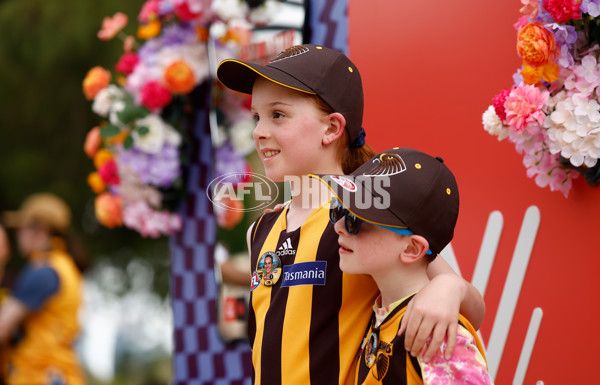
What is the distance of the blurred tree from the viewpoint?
6.31m

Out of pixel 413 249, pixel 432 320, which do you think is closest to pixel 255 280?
pixel 413 249

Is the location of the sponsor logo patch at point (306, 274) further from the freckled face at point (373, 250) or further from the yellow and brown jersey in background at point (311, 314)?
the freckled face at point (373, 250)

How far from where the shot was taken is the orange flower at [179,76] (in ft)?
11.8

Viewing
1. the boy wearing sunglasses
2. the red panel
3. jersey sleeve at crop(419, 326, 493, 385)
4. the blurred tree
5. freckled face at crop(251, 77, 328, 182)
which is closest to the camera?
jersey sleeve at crop(419, 326, 493, 385)

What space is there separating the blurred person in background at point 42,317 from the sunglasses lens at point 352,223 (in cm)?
287

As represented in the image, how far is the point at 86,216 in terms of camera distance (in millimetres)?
6766

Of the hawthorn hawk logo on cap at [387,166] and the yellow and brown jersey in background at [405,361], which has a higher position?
the hawthorn hawk logo on cap at [387,166]

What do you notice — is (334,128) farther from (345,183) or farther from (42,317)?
(42,317)

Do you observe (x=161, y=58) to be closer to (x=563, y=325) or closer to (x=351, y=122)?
(x=351, y=122)

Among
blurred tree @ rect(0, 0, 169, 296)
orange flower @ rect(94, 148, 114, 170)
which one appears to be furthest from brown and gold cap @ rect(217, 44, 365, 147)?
blurred tree @ rect(0, 0, 169, 296)

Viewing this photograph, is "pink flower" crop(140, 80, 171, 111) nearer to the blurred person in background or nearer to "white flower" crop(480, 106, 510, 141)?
the blurred person in background

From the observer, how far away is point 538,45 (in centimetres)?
172

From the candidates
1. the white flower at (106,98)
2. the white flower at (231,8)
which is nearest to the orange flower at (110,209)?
the white flower at (106,98)

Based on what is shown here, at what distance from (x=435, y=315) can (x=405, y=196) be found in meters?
0.25
